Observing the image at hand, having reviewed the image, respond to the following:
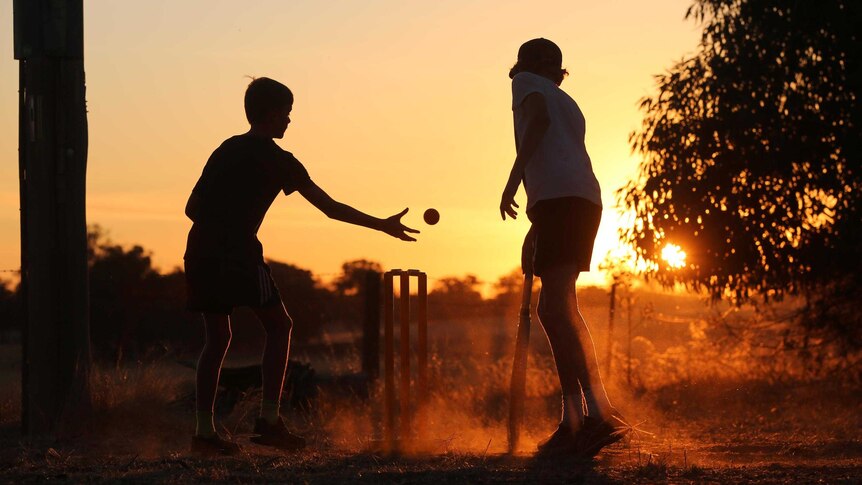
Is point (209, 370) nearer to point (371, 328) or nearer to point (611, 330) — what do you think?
point (371, 328)

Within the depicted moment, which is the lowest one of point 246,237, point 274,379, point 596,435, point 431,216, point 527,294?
point 596,435

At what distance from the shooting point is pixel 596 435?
230 inches

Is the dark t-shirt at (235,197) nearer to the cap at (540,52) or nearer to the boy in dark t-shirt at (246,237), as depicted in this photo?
the boy in dark t-shirt at (246,237)

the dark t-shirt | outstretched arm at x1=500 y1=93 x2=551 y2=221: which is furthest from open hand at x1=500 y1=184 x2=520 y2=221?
the dark t-shirt

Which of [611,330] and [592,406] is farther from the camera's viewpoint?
[611,330]

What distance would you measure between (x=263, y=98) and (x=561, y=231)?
174cm

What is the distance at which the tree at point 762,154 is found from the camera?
1255 cm

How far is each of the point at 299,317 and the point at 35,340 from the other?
61.4 ft

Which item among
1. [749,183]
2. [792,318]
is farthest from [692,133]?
[792,318]

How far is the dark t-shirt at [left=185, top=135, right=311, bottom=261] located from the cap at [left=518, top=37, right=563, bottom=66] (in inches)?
58.4

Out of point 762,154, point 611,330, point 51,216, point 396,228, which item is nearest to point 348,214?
Answer: point 396,228

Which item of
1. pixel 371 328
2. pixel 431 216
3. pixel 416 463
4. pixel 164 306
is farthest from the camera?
pixel 164 306

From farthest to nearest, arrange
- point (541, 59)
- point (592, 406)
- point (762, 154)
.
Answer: point (762, 154) → point (541, 59) → point (592, 406)

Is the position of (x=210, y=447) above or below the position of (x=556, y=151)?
below
